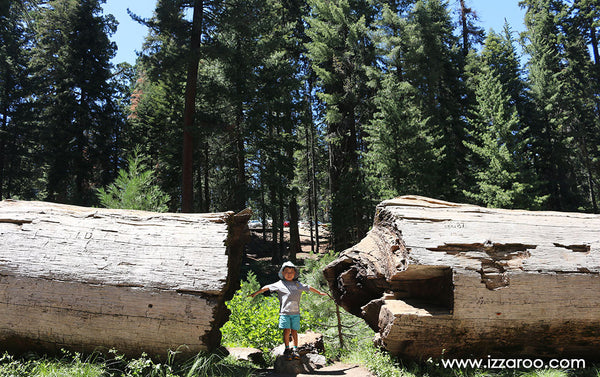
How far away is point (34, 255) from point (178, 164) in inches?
695

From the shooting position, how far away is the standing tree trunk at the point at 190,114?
599 inches

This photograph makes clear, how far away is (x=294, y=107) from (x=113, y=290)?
16.9m

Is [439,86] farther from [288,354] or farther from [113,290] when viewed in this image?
[113,290]

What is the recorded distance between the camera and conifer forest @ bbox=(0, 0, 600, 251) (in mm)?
15578

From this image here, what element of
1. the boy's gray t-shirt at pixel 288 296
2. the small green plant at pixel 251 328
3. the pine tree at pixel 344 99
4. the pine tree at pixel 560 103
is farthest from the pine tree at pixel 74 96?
the pine tree at pixel 560 103

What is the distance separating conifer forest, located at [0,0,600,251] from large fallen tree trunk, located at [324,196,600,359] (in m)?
10.9

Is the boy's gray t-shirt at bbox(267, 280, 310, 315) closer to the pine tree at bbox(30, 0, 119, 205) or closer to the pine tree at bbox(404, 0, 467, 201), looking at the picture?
the pine tree at bbox(404, 0, 467, 201)

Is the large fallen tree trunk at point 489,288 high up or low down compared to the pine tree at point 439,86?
down

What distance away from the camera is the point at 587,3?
27.8 m

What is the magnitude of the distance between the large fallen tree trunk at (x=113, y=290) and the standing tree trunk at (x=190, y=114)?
35.9 ft

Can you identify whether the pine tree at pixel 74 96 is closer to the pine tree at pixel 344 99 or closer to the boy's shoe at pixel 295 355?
the pine tree at pixel 344 99

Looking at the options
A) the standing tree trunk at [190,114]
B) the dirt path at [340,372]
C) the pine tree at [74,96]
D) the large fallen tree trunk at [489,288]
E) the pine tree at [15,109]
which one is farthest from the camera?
the pine tree at [15,109]

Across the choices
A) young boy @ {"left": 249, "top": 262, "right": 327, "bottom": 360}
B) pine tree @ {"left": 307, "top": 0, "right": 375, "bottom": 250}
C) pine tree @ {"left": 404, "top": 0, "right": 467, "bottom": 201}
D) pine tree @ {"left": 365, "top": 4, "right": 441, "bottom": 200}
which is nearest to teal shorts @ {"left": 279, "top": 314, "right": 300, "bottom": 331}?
young boy @ {"left": 249, "top": 262, "right": 327, "bottom": 360}

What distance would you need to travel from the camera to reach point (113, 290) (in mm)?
3986
